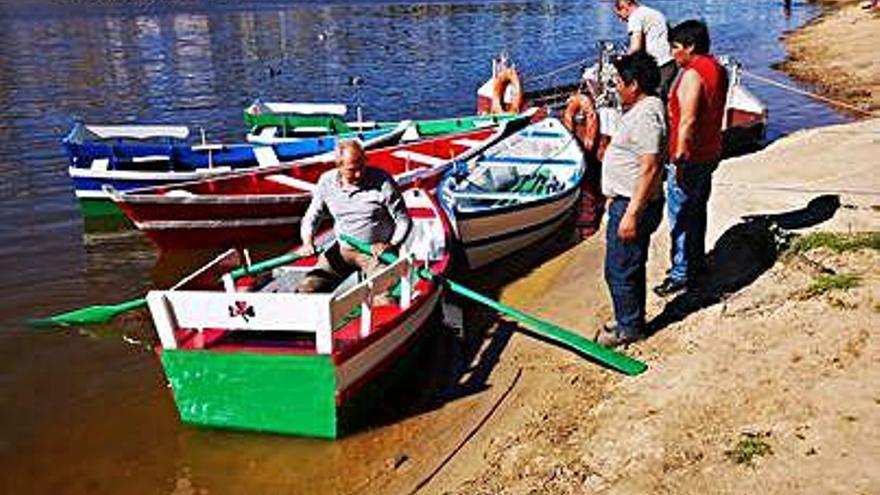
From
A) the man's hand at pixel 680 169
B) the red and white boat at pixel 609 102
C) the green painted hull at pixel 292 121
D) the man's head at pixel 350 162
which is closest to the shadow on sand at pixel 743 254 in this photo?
the man's hand at pixel 680 169

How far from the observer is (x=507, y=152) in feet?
46.2

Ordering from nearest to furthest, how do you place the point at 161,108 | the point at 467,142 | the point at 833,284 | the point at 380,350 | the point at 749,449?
the point at 749,449
the point at 833,284
the point at 380,350
the point at 467,142
the point at 161,108

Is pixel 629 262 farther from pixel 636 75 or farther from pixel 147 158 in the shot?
pixel 147 158

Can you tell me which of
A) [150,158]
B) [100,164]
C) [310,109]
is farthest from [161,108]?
[100,164]

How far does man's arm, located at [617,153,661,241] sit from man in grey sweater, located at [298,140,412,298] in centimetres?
234

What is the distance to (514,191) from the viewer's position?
13.0m

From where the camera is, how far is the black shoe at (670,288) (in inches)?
333

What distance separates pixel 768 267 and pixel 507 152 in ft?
20.4

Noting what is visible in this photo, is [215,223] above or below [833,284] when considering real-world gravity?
below

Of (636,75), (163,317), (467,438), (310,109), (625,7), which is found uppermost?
(625,7)

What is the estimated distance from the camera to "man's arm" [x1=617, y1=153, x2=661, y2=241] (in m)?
6.50

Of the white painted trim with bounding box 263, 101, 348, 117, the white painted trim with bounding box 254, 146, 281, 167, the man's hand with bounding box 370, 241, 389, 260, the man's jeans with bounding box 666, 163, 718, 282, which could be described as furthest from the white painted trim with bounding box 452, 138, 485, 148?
the man's hand with bounding box 370, 241, 389, 260

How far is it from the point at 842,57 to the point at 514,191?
22.7 metres

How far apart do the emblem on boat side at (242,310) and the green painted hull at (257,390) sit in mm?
312
